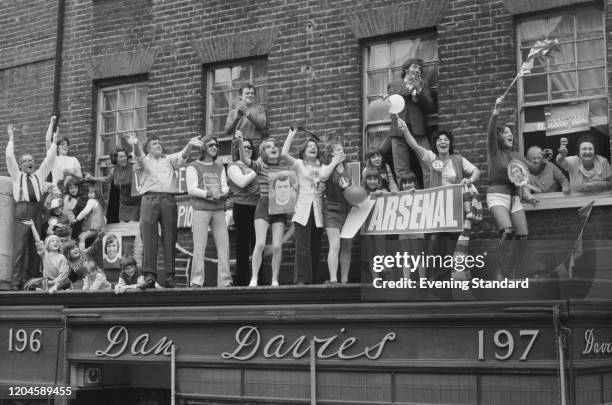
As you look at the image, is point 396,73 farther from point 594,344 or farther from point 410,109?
point 594,344

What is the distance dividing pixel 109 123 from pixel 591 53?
6643 millimetres

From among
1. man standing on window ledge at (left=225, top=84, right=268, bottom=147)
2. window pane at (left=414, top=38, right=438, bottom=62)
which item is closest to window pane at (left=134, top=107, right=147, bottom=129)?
man standing on window ledge at (left=225, top=84, right=268, bottom=147)

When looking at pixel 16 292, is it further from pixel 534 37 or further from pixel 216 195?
pixel 534 37

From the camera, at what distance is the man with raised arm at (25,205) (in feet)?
39.5

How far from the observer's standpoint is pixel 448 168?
9.73 m

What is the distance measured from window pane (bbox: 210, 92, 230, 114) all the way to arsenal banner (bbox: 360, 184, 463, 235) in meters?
3.48

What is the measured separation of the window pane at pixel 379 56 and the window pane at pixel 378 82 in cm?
10

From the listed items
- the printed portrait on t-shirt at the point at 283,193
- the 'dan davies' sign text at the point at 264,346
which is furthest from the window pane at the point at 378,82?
the 'dan davies' sign text at the point at 264,346

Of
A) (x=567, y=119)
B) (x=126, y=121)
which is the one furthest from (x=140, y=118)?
(x=567, y=119)

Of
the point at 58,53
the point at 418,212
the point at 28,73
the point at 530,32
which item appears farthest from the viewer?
the point at 28,73

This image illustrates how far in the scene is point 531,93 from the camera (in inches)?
410

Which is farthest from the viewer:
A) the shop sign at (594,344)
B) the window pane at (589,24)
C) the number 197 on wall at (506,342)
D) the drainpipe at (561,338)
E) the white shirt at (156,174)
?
the white shirt at (156,174)

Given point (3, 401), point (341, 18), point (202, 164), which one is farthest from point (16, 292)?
point (341, 18)

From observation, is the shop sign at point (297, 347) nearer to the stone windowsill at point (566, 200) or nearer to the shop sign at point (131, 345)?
the shop sign at point (131, 345)
